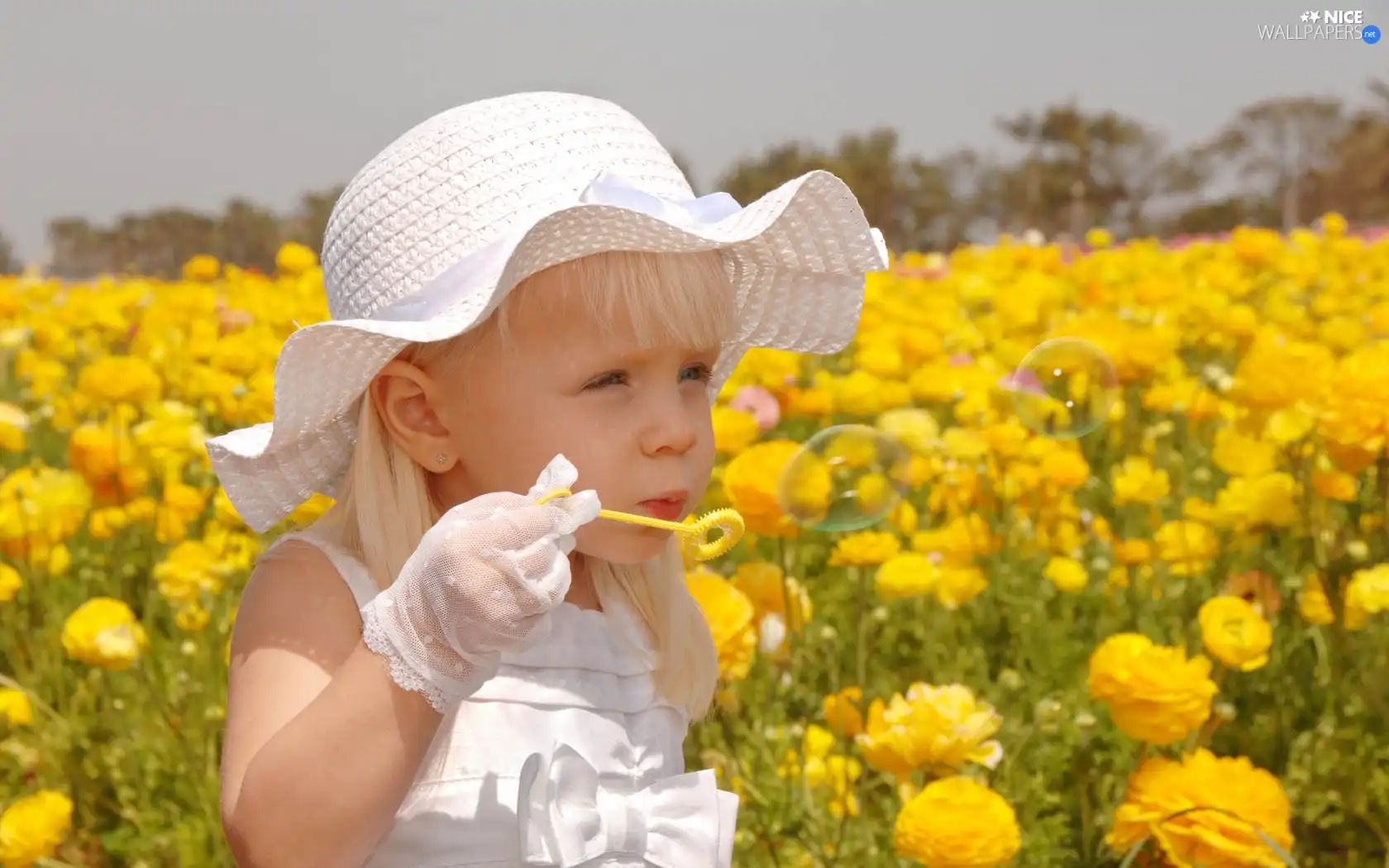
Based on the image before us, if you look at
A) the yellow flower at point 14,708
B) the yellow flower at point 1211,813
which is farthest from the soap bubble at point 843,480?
the yellow flower at point 14,708

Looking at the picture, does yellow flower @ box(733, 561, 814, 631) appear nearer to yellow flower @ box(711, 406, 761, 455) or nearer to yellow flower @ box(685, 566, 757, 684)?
yellow flower @ box(685, 566, 757, 684)

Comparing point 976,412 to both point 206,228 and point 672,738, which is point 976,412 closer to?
point 672,738

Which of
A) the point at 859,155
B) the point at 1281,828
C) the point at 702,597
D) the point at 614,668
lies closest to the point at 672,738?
the point at 614,668

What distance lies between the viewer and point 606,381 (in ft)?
4.23

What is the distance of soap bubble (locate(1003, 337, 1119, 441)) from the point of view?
2.21 m

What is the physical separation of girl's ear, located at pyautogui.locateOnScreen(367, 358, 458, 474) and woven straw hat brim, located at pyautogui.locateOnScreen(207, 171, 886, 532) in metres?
0.03

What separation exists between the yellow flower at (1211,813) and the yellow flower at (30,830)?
1184 mm

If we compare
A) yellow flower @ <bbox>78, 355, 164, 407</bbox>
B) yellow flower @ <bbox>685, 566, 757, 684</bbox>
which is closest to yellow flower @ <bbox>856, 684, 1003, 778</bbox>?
yellow flower @ <bbox>685, 566, 757, 684</bbox>

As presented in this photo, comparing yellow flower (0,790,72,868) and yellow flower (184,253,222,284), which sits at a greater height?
yellow flower (184,253,222,284)

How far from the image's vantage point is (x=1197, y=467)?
3227mm

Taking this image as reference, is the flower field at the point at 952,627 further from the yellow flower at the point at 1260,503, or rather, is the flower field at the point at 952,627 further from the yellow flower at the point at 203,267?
the yellow flower at the point at 203,267

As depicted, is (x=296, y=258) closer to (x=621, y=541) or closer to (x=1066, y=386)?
(x=1066, y=386)

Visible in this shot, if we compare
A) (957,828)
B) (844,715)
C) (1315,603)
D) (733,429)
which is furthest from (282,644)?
(1315,603)

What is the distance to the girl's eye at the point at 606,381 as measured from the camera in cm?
128
